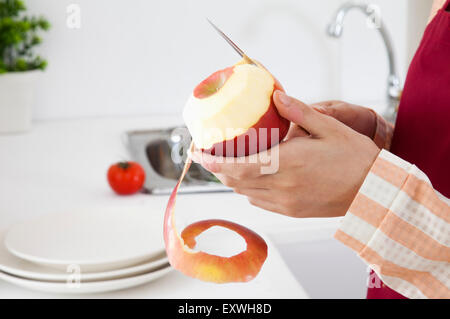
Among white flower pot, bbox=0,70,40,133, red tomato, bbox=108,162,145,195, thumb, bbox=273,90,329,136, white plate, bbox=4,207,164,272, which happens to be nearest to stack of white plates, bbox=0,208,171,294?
white plate, bbox=4,207,164,272

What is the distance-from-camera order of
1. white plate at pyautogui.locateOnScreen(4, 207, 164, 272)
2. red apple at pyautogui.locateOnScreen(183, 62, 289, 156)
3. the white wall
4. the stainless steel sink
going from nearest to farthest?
red apple at pyautogui.locateOnScreen(183, 62, 289, 156) → white plate at pyautogui.locateOnScreen(4, 207, 164, 272) → the stainless steel sink → the white wall

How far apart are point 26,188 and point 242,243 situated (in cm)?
57

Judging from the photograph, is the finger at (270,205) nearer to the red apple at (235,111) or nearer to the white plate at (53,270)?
the red apple at (235,111)

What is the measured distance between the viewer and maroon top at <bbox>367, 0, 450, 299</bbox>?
2.05 feet

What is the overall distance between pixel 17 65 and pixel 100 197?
702 mm

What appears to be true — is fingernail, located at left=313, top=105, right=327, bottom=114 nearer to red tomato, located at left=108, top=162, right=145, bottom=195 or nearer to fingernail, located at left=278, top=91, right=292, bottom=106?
fingernail, located at left=278, top=91, right=292, bottom=106

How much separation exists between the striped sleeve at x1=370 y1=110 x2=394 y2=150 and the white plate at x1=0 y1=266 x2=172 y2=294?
318 millimetres

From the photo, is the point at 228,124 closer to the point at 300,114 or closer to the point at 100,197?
the point at 300,114

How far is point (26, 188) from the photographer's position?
1.21 m

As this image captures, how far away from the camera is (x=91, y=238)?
0.84 metres

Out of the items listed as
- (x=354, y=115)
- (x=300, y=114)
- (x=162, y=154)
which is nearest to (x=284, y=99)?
(x=300, y=114)

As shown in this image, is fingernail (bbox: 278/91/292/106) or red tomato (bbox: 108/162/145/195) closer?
fingernail (bbox: 278/91/292/106)

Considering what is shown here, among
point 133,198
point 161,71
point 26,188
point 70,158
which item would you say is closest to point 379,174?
point 133,198

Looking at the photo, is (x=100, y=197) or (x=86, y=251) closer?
(x=86, y=251)
